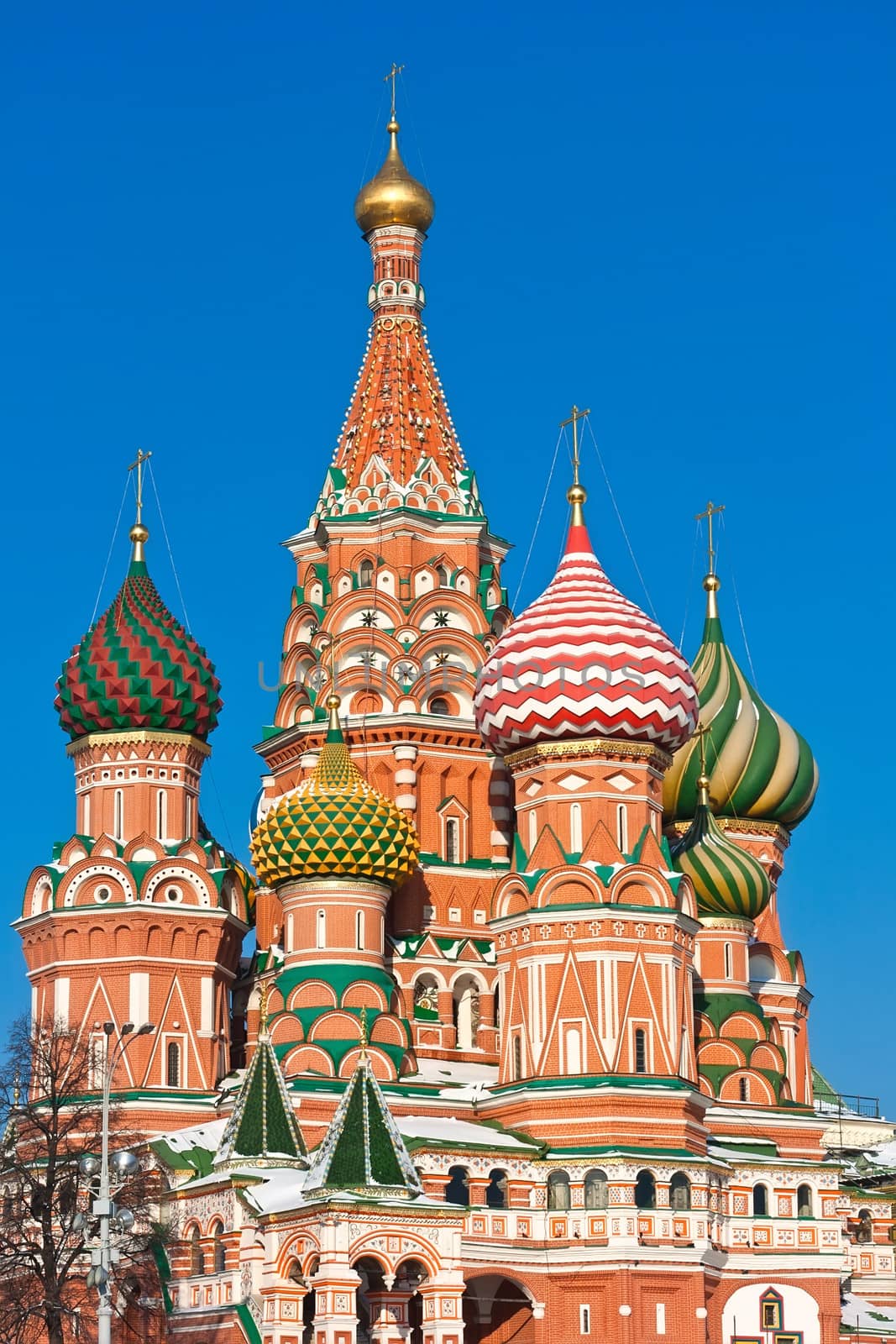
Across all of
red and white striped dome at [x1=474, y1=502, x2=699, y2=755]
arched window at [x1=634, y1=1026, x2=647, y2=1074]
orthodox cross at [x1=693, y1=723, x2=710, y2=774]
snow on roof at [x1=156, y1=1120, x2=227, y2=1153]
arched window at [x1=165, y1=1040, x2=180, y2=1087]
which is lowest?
snow on roof at [x1=156, y1=1120, x2=227, y2=1153]

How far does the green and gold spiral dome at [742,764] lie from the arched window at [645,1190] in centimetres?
974

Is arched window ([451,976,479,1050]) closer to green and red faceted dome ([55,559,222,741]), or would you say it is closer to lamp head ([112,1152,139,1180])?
green and red faceted dome ([55,559,222,741])

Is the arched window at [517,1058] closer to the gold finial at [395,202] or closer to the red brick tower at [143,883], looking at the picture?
the red brick tower at [143,883]

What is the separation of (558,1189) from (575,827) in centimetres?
531

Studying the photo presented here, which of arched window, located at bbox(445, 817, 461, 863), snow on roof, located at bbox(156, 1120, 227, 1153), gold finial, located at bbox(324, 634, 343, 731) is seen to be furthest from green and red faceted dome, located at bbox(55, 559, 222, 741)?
snow on roof, located at bbox(156, 1120, 227, 1153)

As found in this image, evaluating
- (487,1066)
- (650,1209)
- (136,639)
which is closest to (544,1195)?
(650,1209)

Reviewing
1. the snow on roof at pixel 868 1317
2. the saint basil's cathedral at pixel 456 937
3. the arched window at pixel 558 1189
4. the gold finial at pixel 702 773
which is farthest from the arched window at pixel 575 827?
the snow on roof at pixel 868 1317

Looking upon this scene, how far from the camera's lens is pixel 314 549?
4788cm

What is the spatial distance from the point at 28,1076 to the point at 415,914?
799 centimetres

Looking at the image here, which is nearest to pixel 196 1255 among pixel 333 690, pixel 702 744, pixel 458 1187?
pixel 458 1187

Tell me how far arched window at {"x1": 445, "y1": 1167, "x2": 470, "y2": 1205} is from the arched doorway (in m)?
1.30

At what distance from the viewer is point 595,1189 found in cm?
3919

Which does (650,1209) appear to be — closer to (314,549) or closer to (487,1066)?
(487,1066)

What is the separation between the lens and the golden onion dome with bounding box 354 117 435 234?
49062mm
